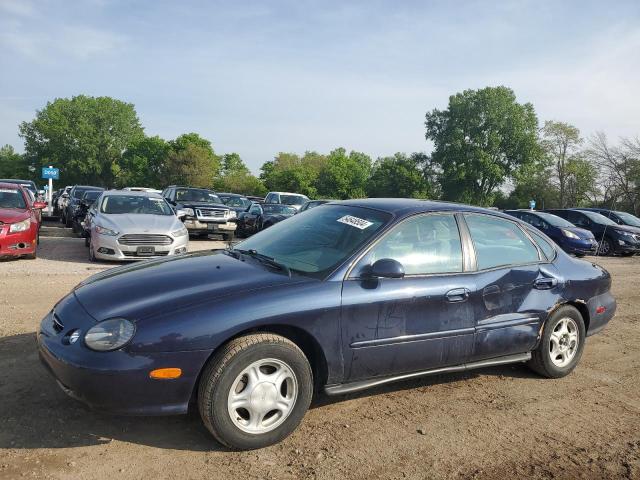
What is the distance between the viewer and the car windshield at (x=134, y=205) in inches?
424

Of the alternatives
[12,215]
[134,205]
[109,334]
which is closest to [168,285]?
[109,334]

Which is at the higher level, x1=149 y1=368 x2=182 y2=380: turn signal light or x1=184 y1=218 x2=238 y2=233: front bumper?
x1=149 y1=368 x2=182 y2=380: turn signal light

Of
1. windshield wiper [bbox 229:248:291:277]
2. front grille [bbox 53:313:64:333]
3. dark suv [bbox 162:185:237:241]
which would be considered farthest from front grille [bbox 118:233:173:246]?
front grille [bbox 53:313:64:333]

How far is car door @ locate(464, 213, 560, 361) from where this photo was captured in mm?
3863

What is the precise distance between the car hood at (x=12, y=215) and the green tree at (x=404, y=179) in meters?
55.4

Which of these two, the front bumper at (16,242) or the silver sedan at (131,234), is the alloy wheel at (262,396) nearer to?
the silver sedan at (131,234)

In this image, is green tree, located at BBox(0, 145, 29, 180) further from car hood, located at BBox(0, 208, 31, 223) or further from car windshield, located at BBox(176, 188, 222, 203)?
car hood, located at BBox(0, 208, 31, 223)

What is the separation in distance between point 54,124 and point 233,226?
7702 centimetres

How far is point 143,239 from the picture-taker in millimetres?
9789

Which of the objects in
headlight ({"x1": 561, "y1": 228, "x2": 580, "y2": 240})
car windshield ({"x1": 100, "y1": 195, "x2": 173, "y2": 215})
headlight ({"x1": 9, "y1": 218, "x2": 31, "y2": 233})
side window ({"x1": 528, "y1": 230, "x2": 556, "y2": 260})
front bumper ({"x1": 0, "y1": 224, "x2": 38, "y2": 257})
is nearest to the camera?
side window ({"x1": 528, "y1": 230, "x2": 556, "y2": 260})

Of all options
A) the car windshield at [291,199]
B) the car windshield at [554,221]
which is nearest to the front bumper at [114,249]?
the car windshield at [291,199]

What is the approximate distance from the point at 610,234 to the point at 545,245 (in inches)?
600

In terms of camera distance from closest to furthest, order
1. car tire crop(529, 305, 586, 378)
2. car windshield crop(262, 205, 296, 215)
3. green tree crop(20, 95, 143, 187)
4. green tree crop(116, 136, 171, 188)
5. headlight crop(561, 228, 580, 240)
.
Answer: car tire crop(529, 305, 586, 378), headlight crop(561, 228, 580, 240), car windshield crop(262, 205, 296, 215), green tree crop(20, 95, 143, 187), green tree crop(116, 136, 171, 188)

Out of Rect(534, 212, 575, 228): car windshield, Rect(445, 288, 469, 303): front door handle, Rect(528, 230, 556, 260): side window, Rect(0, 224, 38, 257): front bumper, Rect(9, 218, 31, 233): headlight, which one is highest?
Rect(528, 230, 556, 260): side window
